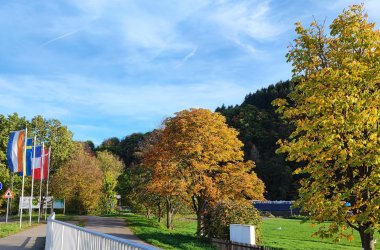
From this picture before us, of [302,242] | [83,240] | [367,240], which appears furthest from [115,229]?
[83,240]

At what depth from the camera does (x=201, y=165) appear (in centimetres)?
2264

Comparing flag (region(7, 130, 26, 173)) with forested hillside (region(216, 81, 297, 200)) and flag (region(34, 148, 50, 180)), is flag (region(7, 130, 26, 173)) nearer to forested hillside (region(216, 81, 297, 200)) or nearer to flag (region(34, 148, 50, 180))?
flag (region(34, 148, 50, 180))

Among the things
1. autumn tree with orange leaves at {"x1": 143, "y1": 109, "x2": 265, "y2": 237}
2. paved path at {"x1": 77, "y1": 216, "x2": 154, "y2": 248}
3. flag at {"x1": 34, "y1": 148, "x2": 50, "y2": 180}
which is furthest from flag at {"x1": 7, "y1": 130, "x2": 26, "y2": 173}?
autumn tree with orange leaves at {"x1": 143, "y1": 109, "x2": 265, "y2": 237}

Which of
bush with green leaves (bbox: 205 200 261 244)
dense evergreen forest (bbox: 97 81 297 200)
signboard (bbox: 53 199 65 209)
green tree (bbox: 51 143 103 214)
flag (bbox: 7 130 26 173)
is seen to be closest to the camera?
bush with green leaves (bbox: 205 200 261 244)

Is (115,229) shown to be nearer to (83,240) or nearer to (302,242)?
(302,242)

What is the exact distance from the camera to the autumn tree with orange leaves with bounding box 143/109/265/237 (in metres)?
22.9

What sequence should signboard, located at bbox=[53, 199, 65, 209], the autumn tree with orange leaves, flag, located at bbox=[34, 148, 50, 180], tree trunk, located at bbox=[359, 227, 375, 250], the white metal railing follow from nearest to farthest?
the white metal railing, tree trunk, located at bbox=[359, 227, 375, 250], the autumn tree with orange leaves, flag, located at bbox=[34, 148, 50, 180], signboard, located at bbox=[53, 199, 65, 209]

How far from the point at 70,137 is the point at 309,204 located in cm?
4547

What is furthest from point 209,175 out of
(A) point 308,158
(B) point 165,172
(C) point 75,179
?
(C) point 75,179

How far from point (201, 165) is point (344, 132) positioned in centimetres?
1354

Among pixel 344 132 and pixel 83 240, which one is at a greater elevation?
pixel 344 132

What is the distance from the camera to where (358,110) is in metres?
9.10

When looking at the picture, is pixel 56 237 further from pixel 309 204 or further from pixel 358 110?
pixel 358 110

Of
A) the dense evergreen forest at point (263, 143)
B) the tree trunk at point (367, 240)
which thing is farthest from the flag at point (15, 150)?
the dense evergreen forest at point (263, 143)
